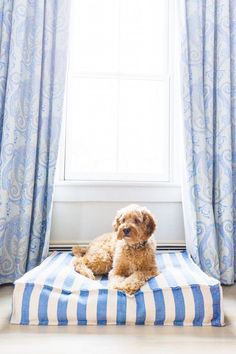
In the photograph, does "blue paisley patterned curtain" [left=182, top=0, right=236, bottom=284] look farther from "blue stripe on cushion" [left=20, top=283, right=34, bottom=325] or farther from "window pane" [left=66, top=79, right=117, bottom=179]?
"blue stripe on cushion" [left=20, top=283, right=34, bottom=325]

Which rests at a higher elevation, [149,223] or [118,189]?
[118,189]

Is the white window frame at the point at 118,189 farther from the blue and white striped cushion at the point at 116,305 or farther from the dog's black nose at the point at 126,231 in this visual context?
the blue and white striped cushion at the point at 116,305

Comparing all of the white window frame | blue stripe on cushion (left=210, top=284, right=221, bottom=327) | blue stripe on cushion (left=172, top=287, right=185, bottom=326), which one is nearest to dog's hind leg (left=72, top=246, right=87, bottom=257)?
the white window frame

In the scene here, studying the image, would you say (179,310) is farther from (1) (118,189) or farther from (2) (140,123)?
(2) (140,123)

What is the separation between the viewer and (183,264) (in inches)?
76.0

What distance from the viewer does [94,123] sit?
2537mm

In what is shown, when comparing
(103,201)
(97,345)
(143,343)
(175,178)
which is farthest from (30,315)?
(175,178)

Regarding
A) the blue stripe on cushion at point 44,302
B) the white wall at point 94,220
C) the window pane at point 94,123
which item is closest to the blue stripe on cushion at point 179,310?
the blue stripe on cushion at point 44,302

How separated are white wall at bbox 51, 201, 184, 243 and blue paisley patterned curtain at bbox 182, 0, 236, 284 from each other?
0.19 metres

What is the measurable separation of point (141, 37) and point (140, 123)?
2.26 feet

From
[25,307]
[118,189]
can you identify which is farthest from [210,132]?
[25,307]

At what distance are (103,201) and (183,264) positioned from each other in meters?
0.73

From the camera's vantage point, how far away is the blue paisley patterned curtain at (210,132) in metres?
2.11

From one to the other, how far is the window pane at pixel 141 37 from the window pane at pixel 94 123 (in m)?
0.25
